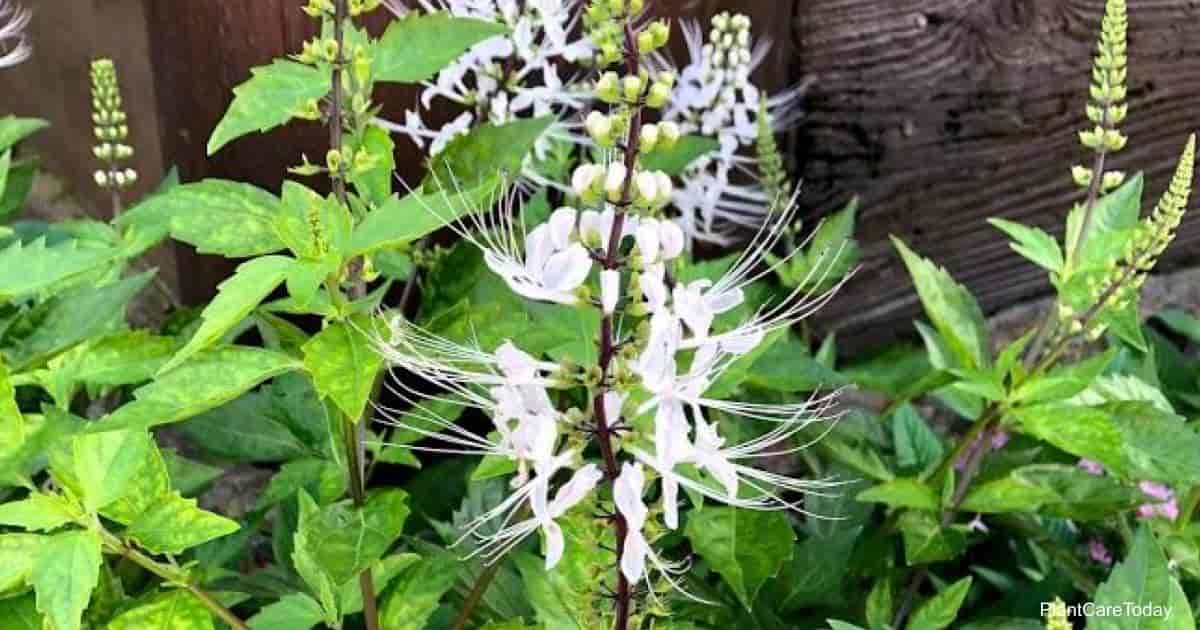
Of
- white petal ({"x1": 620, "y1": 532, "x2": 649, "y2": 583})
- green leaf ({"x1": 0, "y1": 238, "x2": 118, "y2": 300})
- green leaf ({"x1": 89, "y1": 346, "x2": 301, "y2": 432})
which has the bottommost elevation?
white petal ({"x1": 620, "y1": 532, "x2": 649, "y2": 583})

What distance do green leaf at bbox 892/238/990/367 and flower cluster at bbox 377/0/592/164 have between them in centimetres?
47

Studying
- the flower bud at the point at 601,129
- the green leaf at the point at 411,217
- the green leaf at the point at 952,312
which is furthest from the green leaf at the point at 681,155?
the flower bud at the point at 601,129

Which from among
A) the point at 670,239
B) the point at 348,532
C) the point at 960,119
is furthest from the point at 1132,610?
the point at 960,119

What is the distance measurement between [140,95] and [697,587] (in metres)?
1.10

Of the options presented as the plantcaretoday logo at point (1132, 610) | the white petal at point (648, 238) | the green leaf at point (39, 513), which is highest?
the white petal at point (648, 238)

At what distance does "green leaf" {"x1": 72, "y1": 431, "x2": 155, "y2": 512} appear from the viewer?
1.12 m

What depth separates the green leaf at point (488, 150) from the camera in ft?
4.39

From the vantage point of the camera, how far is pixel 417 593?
129cm

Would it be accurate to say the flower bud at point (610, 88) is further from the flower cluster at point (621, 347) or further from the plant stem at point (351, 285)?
the plant stem at point (351, 285)

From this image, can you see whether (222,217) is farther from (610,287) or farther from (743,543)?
(743,543)

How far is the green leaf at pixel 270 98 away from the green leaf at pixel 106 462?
264 millimetres

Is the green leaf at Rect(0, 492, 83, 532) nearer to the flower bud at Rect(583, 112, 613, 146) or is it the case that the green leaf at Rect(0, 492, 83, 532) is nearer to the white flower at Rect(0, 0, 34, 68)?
the flower bud at Rect(583, 112, 613, 146)

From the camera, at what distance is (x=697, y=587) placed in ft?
4.99

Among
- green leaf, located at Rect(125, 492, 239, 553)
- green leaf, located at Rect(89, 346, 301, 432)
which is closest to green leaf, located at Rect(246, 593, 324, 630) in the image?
green leaf, located at Rect(125, 492, 239, 553)
